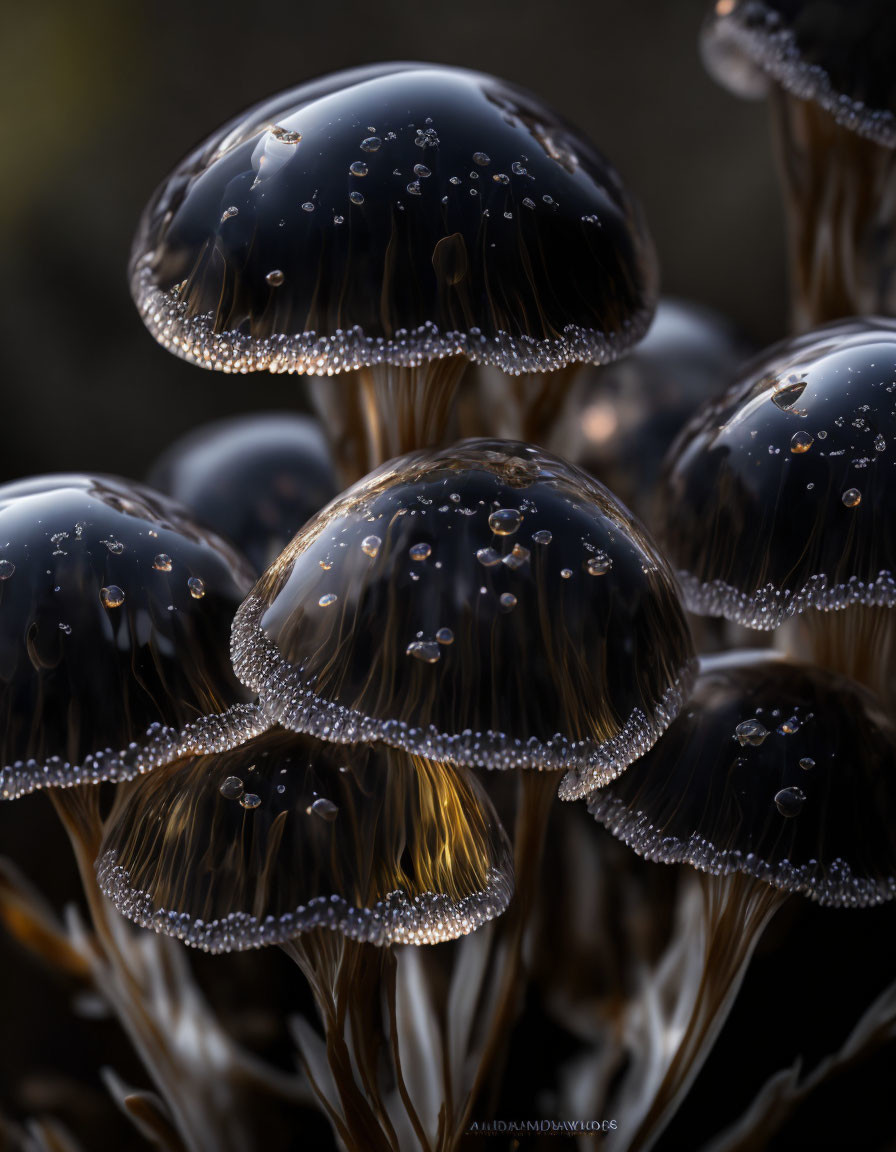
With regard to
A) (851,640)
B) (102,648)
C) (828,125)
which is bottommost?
(851,640)

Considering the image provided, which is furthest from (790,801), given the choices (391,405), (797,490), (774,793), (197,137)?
(197,137)

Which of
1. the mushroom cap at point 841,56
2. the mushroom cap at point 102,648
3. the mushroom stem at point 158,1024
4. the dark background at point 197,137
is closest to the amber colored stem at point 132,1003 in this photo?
the mushroom stem at point 158,1024

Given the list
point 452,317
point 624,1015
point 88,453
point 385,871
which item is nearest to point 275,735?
point 385,871

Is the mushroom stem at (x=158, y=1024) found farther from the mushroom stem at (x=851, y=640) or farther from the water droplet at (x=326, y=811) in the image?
the mushroom stem at (x=851, y=640)

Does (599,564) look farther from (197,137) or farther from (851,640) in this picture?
(197,137)

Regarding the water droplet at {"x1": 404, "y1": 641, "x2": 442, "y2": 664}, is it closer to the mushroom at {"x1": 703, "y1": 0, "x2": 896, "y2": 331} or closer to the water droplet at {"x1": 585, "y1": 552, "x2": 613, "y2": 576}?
the water droplet at {"x1": 585, "y1": 552, "x2": 613, "y2": 576}

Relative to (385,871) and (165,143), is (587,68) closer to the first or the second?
(165,143)
